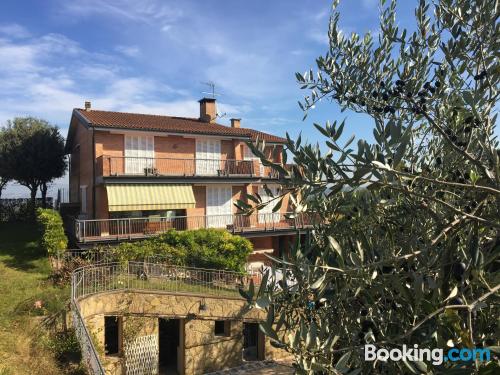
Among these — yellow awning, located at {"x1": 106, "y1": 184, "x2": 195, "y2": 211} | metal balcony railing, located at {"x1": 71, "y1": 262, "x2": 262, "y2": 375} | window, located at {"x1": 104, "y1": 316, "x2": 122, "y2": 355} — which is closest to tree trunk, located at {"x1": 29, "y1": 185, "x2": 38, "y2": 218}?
yellow awning, located at {"x1": 106, "y1": 184, "x2": 195, "y2": 211}

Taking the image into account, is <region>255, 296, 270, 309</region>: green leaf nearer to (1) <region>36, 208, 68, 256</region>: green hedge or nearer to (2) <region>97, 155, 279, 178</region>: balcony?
(1) <region>36, 208, 68, 256</region>: green hedge

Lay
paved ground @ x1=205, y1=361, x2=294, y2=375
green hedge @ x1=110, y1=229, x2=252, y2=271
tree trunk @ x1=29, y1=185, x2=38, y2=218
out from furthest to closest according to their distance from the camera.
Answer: tree trunk @ x1=29, y1=185, x2=38, y2=218 < green hedge @ x1=110, y1=229, x2=252, y2=271 < paved ground @ x1=205, y1=361, x2=294, y2=375

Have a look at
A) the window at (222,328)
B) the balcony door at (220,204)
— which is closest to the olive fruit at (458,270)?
the window at (222,328)

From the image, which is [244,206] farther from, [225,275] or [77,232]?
[77,232]

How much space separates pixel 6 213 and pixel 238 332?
2358 centimetres

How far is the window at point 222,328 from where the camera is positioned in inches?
676

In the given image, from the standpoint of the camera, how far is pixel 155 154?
2408cm

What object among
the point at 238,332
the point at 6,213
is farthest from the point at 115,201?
the point at 6,213

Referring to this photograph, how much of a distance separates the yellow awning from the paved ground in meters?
9.92

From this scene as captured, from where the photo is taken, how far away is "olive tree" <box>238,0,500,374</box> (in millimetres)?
2686

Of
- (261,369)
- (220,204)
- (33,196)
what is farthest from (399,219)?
(33,196)

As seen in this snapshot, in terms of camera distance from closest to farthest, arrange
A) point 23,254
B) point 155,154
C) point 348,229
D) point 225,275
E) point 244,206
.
Answer: point 244,206 → point 348,229 → point 225,275 → point 23,254 → point 155,154

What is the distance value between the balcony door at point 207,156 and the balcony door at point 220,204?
127 centimetres

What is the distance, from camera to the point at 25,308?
13234mm
